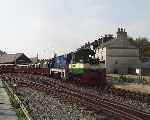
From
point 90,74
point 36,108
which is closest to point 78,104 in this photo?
point 36,108

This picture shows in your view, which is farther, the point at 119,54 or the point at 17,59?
the point at 17,59

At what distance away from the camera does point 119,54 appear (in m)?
71.6

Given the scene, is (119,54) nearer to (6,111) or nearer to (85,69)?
(85,69)

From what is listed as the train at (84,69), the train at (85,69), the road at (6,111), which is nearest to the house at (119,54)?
the train at (84,69)

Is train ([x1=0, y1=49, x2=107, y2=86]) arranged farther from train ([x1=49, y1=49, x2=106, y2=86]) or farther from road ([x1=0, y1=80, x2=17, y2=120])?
road ([x1=0, y1=80, x2=17, y2=120])

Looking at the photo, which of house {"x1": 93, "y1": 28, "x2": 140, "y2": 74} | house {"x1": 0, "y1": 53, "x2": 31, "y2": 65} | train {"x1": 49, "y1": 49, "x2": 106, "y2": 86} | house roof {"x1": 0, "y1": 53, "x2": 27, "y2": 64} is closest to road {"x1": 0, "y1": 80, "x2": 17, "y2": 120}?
train {"x1": 49, "y1": 49, "x2": 106, "y2": 86}

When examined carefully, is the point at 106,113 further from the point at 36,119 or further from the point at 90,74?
the point at 90,74

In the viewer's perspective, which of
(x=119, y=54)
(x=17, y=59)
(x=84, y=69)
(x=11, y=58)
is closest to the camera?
(x=84, y=69)

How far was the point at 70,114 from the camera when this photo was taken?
603 inches

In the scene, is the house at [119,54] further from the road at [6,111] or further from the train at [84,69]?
the road at [6,111]

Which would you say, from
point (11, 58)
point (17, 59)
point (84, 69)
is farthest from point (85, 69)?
point (11, 58)

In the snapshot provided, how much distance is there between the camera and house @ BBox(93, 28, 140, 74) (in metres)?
69.9

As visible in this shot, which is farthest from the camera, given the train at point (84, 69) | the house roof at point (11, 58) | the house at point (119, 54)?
the house roof at point (11, 58)

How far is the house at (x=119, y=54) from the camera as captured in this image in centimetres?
6994
